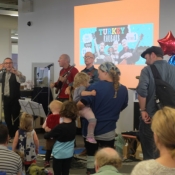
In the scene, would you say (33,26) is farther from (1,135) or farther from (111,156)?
(111,156)

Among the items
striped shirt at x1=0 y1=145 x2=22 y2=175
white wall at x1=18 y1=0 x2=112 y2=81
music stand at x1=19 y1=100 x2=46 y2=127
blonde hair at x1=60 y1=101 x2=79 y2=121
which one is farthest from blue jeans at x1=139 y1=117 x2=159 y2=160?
white wall at x1=18 y1=0 x2=112 y2=81

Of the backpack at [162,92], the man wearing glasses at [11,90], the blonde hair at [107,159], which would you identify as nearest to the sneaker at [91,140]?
the backpack at [162,92]

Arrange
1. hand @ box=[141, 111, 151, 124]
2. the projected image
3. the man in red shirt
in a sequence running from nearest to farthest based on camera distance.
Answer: hand @ box=[141, 111, 151, 124], the man in red shirt, the projected image

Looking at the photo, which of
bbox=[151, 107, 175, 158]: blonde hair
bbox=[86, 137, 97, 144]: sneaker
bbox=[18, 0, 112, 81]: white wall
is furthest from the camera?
bbox=[18, 0, 112, 81]: white wall

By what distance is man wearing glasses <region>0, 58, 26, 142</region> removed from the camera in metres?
6.67

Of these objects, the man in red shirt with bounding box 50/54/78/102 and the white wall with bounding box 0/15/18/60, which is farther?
the white wall with bounding box 0/15/18/60

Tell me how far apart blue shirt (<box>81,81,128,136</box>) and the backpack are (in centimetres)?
37

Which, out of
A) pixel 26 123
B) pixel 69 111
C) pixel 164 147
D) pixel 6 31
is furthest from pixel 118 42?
pixel 6 31

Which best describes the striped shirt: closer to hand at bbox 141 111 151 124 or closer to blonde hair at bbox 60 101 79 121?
blonde hair at bbox 60 101 79 121

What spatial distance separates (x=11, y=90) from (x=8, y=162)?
168 inches

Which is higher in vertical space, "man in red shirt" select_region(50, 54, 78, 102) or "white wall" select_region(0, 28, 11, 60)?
"white wall" select_region(0, 28, 11, 60)

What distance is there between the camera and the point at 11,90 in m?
6.76

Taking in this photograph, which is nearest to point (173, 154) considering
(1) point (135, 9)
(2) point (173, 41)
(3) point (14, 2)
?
(2) point (173, 41)

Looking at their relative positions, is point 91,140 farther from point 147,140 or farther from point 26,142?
point 26,142
